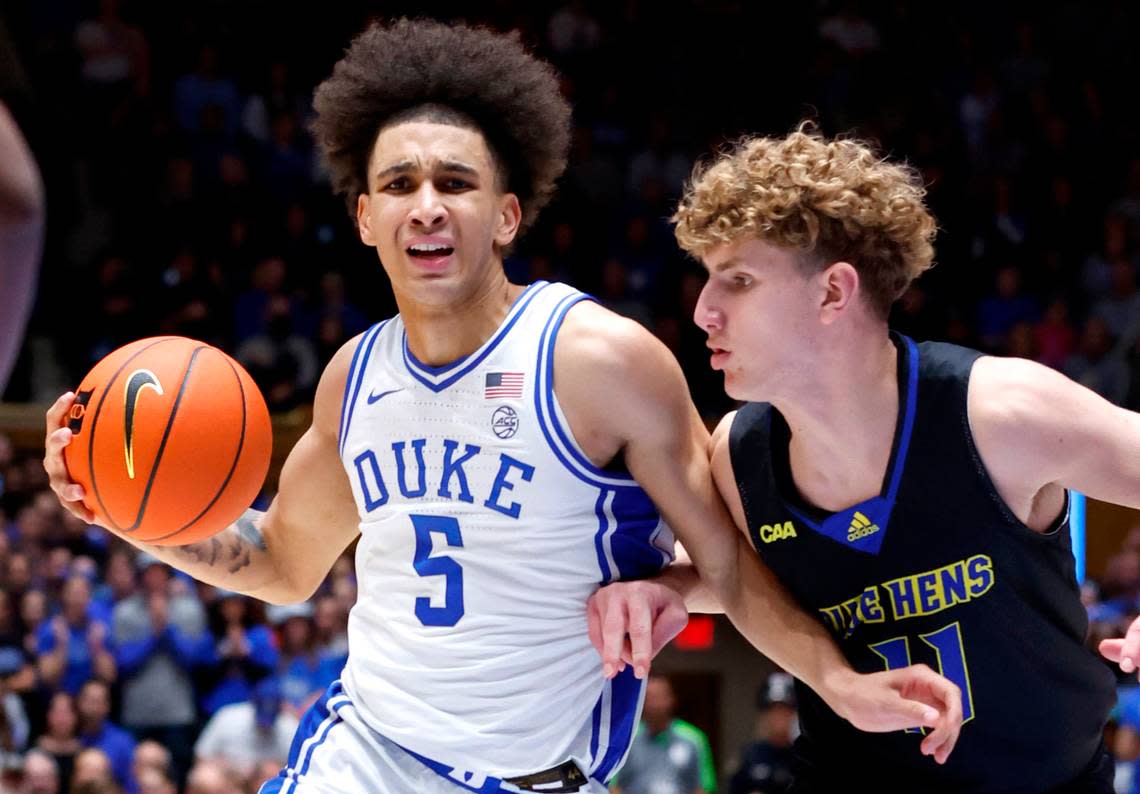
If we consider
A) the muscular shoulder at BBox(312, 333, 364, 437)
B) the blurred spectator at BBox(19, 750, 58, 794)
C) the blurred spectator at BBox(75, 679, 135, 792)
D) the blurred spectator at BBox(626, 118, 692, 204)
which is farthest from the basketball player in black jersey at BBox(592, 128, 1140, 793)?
the blurred spectator at BBox(626, 118, 692, 204)

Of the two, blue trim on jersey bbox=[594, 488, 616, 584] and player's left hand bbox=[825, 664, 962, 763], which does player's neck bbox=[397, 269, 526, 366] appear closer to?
blue trim on jersey bbox=[594, 488, 616, 584]

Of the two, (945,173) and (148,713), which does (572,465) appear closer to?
(148,713)

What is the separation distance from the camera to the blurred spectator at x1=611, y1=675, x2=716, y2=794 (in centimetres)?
793

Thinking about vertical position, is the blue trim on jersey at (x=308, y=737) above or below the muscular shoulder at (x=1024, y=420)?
below

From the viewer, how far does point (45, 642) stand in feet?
26.7

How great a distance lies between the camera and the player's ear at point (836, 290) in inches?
130

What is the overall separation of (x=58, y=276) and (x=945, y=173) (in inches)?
256

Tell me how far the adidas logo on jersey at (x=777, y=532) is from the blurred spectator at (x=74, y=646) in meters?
5.61

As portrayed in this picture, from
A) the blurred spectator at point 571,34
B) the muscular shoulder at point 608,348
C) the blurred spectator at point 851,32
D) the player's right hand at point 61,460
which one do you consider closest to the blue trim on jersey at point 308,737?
the player's right hand at point 61,460

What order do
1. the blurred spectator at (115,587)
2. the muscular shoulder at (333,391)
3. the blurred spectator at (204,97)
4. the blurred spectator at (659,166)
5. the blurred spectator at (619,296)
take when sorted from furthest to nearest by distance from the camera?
the blurred spectator at (659,166) → the blurred spectator at (204,97) → the blurred spectator at (619,296) → the blurred spectator at (115,587) → the muscular shoulder at (333,391)

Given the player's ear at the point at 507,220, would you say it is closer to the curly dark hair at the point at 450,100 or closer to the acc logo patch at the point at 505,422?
the curly dark hair at the point at 450,100

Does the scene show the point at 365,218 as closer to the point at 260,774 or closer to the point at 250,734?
the point at 260,774

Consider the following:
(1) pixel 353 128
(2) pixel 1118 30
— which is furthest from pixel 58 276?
(2) pixel 1118 30

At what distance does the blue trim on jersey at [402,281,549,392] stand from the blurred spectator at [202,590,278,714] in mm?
5059
